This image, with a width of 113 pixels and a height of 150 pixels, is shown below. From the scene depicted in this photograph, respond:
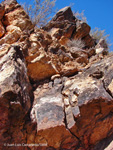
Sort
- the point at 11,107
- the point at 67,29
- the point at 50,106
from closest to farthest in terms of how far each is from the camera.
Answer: the point at 11,107
the point at 50,106
the point at 67,29

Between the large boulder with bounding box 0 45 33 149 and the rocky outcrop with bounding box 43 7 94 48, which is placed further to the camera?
the rocky outcrop with bounding box 43 7 94 48

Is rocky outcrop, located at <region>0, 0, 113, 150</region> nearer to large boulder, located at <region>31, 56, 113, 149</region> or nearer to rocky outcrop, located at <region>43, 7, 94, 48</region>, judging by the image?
large boulder, located at <region>31, 56, 113, 149</region>

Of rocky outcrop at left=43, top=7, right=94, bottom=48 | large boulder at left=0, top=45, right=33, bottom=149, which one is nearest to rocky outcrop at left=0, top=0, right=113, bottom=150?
large boulder at left=0, top=45, right=33, bottom=149

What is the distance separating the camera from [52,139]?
2350mm

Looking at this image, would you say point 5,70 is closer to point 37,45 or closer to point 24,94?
point 24,94

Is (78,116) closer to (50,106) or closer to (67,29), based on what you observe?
(50,106)

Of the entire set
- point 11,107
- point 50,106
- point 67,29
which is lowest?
point 50,106

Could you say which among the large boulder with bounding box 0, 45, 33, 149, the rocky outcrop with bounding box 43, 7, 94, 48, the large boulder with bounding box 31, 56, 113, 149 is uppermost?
the rocky outcrop with bounding box 43, 7, 94, 48

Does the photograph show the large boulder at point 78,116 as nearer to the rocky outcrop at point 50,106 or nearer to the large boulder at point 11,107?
the rocky outcrop at point 50,106

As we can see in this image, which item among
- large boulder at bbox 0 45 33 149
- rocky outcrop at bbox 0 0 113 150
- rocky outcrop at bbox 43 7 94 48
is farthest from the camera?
rocky outcrop at bbox 43 7 94 48

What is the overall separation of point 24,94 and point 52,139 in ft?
3.41

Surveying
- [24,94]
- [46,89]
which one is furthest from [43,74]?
[24,94]

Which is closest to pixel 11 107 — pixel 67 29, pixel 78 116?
pixel 78 116

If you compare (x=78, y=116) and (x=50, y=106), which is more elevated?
(x=50, y=106)
